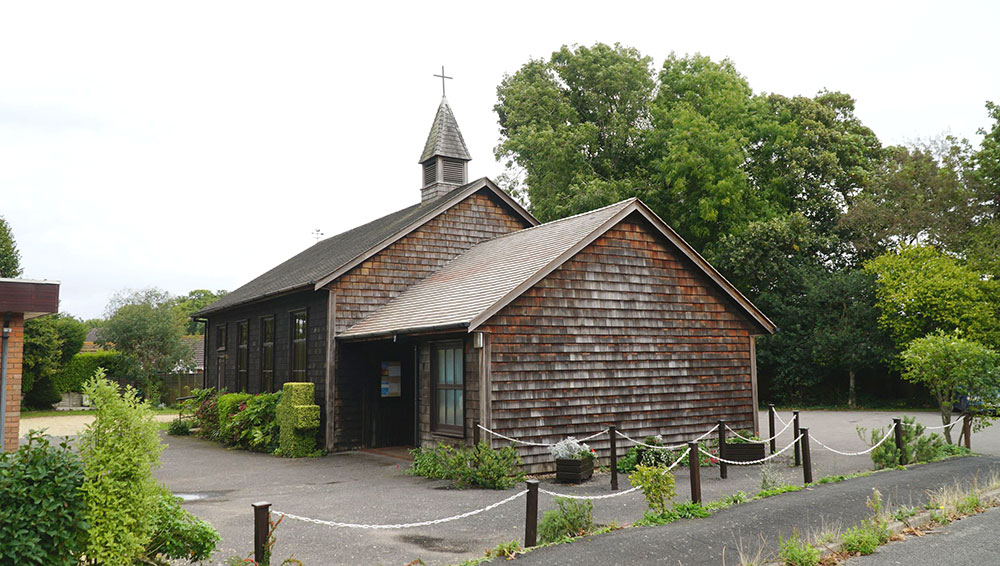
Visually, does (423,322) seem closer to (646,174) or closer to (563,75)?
(646,174)

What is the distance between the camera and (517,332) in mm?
13641

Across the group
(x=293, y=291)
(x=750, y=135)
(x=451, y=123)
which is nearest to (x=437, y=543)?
(x=293, y=291)

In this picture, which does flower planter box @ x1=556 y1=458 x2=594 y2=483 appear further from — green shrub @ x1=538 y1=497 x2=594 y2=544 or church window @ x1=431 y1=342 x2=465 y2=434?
green shrub @ x1=538 y1=497 x2=594 y2=544

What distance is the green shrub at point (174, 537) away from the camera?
21.1 feet

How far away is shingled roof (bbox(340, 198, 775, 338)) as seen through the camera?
45.2 feet

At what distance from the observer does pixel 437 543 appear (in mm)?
8305

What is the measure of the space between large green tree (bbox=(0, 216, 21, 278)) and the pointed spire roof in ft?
86.8

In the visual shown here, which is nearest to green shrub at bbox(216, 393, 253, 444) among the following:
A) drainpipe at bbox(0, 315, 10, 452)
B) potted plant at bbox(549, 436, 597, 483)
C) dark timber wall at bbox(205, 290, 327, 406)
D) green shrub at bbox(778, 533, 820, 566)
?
dark timber wall at bbox(205, 290, 327, 406)

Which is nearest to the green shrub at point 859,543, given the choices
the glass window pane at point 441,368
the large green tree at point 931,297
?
the glass window pane at point 441,368

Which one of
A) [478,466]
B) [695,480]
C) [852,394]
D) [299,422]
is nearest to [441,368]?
[478,466]

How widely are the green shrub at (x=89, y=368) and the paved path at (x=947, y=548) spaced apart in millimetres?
40808

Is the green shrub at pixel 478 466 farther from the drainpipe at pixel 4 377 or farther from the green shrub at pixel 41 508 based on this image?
the green shrub at pixel 41 508

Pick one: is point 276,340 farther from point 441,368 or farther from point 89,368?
point 89,368

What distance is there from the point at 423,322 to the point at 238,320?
41.2 feet
